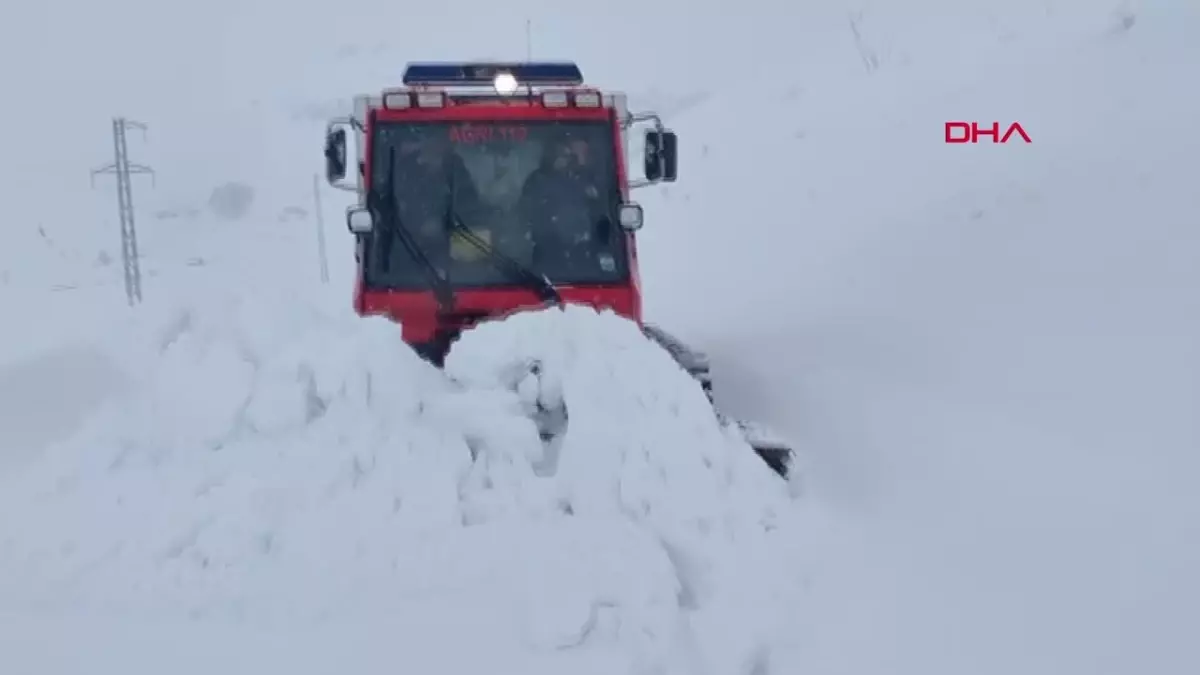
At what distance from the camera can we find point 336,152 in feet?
21.1

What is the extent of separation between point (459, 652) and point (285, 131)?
34942mm

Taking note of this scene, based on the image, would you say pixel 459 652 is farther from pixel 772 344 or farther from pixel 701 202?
pixel 701 202

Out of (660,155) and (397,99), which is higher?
(397,99)

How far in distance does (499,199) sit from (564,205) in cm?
35

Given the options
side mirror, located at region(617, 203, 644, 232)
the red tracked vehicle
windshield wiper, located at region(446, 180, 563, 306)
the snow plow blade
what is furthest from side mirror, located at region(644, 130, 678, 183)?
windshield wiper, located at region(446, 180, 563, 306)

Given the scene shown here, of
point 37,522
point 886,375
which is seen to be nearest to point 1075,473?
point 886,375

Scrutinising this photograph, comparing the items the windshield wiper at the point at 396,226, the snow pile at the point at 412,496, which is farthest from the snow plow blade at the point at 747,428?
the windshield wiper at the point at 396,226

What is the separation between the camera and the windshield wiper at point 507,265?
6141 millimetres

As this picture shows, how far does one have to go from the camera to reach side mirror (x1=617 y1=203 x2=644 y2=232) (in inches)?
245

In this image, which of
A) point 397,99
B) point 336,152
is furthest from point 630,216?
point 336,152

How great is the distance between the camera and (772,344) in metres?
9.07

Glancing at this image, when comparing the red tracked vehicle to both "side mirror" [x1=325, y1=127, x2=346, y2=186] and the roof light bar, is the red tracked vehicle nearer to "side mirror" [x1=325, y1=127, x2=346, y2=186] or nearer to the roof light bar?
the roof light bar

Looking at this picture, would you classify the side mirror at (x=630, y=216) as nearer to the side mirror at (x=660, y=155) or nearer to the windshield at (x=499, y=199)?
the windshield at (x=499, y=199)

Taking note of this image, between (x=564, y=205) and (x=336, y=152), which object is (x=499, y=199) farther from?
(x=336, y=152)
